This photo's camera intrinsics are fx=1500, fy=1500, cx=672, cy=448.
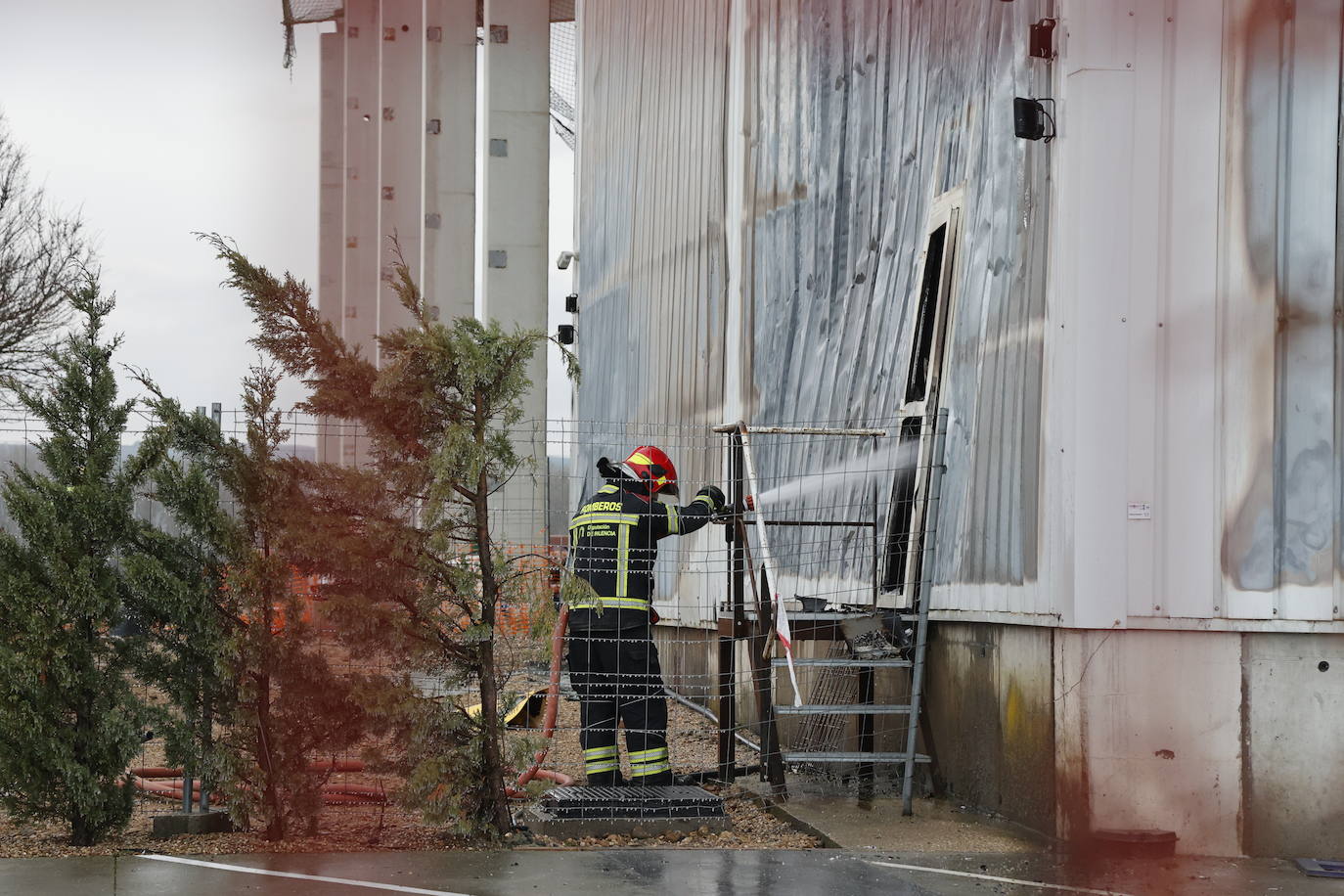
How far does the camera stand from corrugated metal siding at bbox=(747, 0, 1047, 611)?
792 cm

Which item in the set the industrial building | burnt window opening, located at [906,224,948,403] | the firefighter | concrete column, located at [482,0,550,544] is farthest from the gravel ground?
concrete column, located at [482,0,550,544]

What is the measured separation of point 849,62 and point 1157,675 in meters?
5.39

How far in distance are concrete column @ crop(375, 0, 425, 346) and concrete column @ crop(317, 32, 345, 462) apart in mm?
2540

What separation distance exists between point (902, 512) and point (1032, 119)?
264 centimetres

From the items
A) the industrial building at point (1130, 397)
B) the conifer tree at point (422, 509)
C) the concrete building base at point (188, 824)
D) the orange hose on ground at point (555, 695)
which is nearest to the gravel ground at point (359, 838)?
the concrete building base at point (188, 824)

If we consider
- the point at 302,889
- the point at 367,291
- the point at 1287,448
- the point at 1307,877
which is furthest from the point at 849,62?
the point at 367,291

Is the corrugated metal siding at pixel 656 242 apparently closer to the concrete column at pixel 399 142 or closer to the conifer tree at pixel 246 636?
the conifer tree at pixel 246 636

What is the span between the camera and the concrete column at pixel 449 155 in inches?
1041

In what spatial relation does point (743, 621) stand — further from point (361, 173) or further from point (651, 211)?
point (361, 173)

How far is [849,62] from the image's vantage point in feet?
35.5

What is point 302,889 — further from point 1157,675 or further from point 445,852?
point 1157,675

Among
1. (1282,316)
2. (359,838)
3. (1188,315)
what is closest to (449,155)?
(359,838)

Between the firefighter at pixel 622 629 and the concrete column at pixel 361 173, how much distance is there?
79.2ft

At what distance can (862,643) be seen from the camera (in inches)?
356
